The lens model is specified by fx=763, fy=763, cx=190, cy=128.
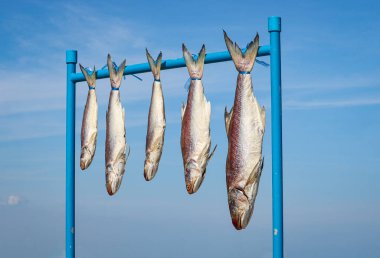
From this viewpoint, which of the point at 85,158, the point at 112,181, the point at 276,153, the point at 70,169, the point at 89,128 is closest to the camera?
the point at 276,153

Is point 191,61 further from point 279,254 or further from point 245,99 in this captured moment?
point 279,254

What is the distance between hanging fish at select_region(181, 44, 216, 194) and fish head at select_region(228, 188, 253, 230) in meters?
0.51

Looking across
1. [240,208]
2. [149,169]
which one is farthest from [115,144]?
[240,208]

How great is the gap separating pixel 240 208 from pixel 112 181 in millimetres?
1932

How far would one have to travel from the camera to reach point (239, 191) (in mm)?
6125

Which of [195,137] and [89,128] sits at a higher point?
[89,128]

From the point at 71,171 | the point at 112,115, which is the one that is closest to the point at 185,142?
the point at 112,115

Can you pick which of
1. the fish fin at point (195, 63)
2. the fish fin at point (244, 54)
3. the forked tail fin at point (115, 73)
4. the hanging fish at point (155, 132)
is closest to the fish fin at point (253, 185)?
the fish fin at point (244, 54)

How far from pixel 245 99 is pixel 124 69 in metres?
2.14

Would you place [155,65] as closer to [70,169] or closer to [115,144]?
[115,144]

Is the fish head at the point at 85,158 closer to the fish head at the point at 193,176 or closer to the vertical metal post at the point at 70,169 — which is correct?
the vertical metal post at the point at 70,169

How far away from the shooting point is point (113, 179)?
7.65 meters

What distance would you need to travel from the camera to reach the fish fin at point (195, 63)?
268 inches

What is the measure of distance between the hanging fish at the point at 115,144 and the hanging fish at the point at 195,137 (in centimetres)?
108
